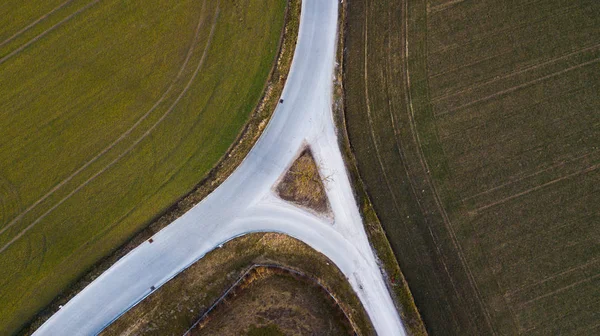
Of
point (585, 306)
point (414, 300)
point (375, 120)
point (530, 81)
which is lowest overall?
point (414, 300)

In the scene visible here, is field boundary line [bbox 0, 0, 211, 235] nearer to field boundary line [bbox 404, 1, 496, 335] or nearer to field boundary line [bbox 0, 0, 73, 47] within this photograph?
field boundary line [bbox 0, 0, 73, 47]

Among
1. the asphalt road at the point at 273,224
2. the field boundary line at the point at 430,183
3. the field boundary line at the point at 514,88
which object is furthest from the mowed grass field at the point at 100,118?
the field boundary line at the point at 514,88

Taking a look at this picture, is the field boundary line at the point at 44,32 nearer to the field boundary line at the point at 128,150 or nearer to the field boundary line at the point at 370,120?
the field boundary line at the point at 128,150

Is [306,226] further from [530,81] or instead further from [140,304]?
[530,81]

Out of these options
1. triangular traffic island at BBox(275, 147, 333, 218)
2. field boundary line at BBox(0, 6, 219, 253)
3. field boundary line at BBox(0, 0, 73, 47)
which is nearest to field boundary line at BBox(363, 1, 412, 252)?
triangular traffic island at BBox(275, 147, 333, 218)

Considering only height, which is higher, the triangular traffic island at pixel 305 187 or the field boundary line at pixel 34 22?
the field boundary line at pixel 34 22

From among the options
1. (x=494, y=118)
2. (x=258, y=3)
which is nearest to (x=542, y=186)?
(x=494, y=118)

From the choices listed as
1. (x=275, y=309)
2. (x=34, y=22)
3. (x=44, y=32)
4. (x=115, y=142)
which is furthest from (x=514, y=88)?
(x=34, y=22)
